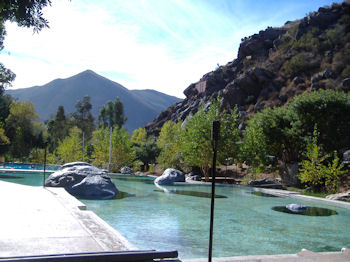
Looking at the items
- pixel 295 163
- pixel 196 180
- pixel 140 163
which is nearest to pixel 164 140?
pixel 140 163

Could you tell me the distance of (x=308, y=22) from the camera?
50594mm

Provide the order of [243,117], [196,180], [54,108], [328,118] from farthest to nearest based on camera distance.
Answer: [54,108] → [243,117] → [196,180] → [328,118]

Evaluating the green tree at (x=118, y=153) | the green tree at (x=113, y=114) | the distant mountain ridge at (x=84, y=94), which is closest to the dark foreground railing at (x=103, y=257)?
the green tree at (x=118, y=153)

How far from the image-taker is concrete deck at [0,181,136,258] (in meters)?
3.77

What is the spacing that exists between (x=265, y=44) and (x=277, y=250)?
178 ft

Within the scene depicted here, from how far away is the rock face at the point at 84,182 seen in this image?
1138 centimetres

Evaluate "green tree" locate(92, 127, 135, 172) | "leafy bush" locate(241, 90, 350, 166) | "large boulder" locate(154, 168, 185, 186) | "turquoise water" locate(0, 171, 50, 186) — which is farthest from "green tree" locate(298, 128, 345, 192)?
"green tree" locate(92, 127, 135, 172)

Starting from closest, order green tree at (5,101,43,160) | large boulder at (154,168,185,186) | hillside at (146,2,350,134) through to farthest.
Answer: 1. large boulder at (154,168,185,186)
2. green tree at (5,101,43,160)
3. hillside at (146,2,350,134)

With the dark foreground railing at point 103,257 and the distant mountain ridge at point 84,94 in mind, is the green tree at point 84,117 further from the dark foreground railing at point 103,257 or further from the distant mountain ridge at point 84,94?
the distant mountain ridge at point 84,94

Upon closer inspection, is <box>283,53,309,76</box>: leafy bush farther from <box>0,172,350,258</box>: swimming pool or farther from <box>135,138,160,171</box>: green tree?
<box>0,172,350,258</box>: swimming pool

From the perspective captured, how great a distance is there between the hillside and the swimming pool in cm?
2773

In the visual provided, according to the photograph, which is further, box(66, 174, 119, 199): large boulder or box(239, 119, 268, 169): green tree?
box(239, 119, 268, 169): green tree

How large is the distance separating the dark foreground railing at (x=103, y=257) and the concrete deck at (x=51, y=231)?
81 cm

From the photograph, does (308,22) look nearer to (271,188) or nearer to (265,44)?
(265,44)
